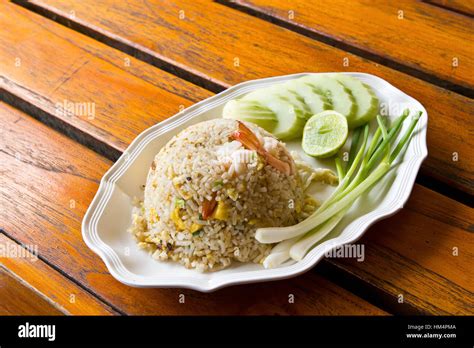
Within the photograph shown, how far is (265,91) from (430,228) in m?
0.80

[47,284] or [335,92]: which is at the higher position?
[335,92]

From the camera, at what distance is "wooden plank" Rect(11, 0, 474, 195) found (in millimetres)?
2170

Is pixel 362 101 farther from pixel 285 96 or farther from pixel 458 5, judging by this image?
pixel 458 5

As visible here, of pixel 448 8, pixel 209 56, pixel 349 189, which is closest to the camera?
pixel 349 189

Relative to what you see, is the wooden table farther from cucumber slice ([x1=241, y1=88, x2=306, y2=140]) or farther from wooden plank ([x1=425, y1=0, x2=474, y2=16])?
cucumber slice ([x1=241, y1=88, x2=306, y2=140])

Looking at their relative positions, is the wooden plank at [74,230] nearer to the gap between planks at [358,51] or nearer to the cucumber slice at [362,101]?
the cucumber slice at [362,101]

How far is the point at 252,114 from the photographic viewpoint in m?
2.15

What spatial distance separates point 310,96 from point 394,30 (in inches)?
29.3

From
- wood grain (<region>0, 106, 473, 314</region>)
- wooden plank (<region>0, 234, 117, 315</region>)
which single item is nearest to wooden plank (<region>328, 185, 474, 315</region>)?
wood grain (<region>0, 106, 473, 314</region>)

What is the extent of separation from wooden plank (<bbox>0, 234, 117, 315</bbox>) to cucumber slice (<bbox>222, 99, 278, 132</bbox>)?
0.79 m

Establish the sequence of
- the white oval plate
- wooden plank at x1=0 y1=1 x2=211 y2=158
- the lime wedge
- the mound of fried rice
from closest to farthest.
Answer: the white oval plate
the mound of fried rice
the lime wedge
wooden plank at x1=0 y1=1 x2=211 y2=158

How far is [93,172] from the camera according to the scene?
7.04 feet

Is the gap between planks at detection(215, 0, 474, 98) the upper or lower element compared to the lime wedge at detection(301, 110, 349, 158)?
upper

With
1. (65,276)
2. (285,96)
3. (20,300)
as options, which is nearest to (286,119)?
(285,96)
